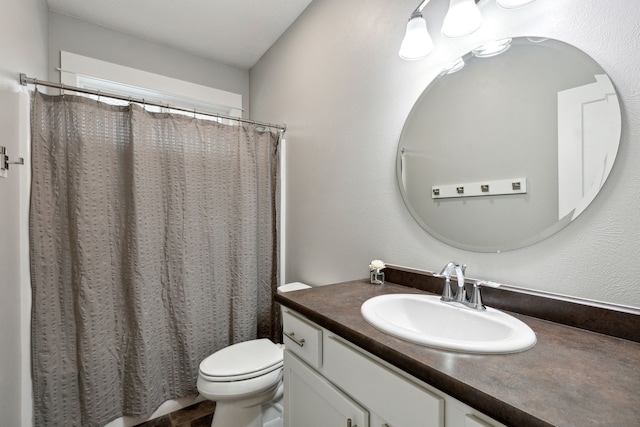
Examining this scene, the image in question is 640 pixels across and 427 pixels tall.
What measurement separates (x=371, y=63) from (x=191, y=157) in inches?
48.1

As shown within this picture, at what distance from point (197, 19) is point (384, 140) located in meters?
1.73

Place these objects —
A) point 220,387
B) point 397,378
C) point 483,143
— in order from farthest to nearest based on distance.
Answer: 1. point 220,387
2. point 483,143
3. point 397,378

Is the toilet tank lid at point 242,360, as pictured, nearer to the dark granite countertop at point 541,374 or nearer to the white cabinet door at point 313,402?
the white cabinet door at point 313,402

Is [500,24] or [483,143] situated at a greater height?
[500,24]

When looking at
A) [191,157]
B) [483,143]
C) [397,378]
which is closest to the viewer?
[397,378]

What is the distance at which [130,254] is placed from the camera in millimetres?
1576

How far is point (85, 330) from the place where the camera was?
1455 mm

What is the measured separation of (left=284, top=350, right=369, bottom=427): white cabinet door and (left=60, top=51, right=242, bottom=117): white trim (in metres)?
2.29

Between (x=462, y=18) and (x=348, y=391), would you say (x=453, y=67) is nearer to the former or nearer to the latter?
(x=462, y=18)

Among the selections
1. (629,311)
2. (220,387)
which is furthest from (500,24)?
(220,387)

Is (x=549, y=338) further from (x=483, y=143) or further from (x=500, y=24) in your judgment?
(x=500, y=24)

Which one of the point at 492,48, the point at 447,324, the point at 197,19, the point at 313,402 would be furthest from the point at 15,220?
the point at 492,48

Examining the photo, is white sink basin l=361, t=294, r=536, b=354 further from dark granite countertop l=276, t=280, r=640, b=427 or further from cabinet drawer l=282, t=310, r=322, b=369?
cabinet drawer l=282, t=310, r=322, b=369

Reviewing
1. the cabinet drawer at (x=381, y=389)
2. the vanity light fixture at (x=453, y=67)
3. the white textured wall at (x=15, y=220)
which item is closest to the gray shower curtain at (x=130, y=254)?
the white textured wall at (x=15, y=220)
